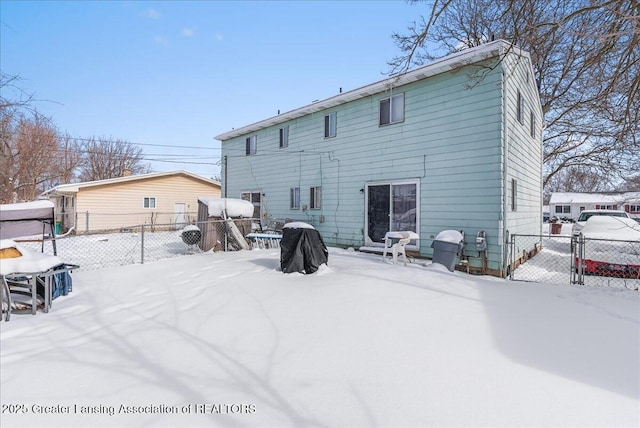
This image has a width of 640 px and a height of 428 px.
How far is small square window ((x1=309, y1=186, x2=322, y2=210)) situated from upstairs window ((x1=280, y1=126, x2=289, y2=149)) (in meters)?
2.44

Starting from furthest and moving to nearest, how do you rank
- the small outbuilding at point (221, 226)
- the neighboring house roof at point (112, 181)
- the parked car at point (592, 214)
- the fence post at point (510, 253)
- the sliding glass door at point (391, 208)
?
the neighboring house roof at point (112, 181) < the parked car at point (592, 214) < the small outbuilding at point (221, 226) < the sliding glass door at point (391, 208) < the fence post at point (510, 253)

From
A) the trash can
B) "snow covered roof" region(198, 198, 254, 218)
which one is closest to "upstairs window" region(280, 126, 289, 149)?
"snow covered roof" region(198, 198, 254, 218)

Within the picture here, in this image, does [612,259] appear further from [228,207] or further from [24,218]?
[24,218]

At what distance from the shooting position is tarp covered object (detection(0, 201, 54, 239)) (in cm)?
462

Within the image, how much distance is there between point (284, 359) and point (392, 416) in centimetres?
109

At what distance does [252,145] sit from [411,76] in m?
7.87

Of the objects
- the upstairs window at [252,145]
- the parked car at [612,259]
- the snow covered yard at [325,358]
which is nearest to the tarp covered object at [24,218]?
the snow covered yard at [325,358]

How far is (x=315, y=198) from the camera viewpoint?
10945mm

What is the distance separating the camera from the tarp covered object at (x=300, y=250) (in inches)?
233

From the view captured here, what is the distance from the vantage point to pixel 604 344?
3090mm

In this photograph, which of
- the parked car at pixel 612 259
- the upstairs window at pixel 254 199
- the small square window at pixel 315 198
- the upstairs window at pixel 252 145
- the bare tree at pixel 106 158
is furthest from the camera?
the bare tree at pixel 106 158

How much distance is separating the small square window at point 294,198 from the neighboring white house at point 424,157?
53mm

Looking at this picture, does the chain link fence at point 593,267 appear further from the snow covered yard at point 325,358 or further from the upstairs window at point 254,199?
the upstairs window at point 254,199

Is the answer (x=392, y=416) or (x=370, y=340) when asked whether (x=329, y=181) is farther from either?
(x=392, y=416)
